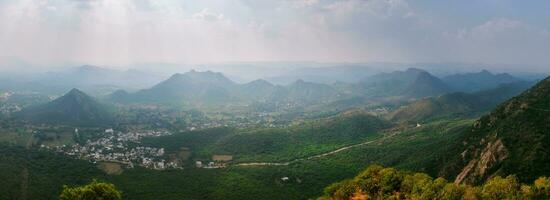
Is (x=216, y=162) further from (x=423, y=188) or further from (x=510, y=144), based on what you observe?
(x=423, y=188)

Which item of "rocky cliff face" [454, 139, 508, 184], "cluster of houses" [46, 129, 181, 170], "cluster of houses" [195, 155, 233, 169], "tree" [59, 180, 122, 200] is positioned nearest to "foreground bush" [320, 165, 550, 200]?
"rocky cliff face" [454, 139, 508, 184]

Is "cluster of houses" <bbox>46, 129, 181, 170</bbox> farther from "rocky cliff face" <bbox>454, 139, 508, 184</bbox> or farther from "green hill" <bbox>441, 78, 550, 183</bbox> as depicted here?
"rocky cliff face" <bbox>454, 139, 508, 184</bbox>

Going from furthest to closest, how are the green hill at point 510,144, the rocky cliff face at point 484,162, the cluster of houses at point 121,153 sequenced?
the cluster of houses at point 121,153, the rocky cliff face at point 484,162, the green hill at point 510,144

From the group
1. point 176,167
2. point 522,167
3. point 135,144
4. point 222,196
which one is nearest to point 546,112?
point 522,167

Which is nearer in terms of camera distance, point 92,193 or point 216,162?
point 92,193

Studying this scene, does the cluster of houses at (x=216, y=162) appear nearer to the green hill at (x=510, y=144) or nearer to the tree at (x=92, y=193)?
the green hill at (x=510, y=144)

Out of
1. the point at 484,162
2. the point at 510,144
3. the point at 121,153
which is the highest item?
the point at 510,144

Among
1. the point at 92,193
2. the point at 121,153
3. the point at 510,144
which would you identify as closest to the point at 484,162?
the point at 510,144

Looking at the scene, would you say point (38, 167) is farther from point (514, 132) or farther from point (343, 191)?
point (514, 132)

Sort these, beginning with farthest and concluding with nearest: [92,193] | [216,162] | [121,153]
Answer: [121,153] < [216,162] < [92,193]

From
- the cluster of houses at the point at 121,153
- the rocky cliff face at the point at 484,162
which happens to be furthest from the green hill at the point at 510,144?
the cluster of houses at the point at 121,153

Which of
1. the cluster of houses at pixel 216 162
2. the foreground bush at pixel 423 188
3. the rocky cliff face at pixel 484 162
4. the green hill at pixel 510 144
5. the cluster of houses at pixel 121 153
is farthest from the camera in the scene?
the cluster of houses at pixel 216 162
